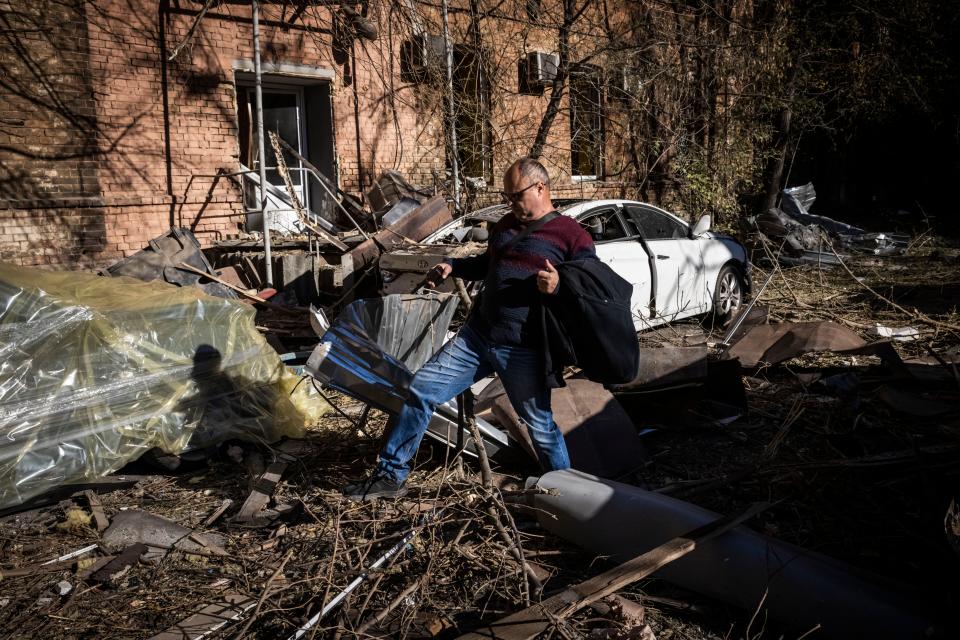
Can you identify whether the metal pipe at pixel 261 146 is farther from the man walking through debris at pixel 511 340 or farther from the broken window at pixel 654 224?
the man walking through debris at pixel 511 340

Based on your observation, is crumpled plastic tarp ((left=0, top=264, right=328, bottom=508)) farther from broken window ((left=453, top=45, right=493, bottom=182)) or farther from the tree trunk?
the tree trunk

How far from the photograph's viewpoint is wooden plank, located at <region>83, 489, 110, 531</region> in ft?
13.4

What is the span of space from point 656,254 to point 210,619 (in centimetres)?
585

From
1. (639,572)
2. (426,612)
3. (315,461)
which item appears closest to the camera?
(639,572)

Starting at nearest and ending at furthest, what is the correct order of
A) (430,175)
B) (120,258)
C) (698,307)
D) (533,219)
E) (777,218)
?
(533,219) → (698,307) → (120,258) → (430,175) → (777,218)

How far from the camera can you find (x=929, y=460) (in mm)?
3906

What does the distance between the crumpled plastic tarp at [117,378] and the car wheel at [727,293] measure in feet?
17.2

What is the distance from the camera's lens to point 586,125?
13484mm

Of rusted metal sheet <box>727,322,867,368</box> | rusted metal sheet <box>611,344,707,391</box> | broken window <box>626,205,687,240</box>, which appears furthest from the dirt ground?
broken window <box>626,205,687,240</box>

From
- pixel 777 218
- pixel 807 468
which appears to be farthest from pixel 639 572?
pixel 777 218

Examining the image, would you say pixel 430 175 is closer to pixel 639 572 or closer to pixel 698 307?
pixel 698 307

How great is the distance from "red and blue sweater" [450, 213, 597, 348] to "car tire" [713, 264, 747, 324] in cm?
530

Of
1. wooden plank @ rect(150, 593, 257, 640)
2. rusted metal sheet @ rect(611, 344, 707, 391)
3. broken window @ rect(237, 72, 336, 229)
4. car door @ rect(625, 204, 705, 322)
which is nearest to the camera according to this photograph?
wooden plank @ rect(150, 593, 257, 640)

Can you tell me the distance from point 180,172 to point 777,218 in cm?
1050
